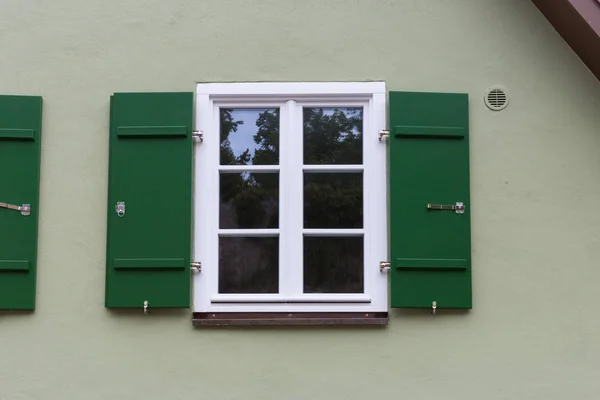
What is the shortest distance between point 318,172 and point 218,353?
118 cm

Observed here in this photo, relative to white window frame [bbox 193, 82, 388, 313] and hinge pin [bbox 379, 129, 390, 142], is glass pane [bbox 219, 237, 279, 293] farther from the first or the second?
hinge pin [bbox 379, 129, 390, 142]

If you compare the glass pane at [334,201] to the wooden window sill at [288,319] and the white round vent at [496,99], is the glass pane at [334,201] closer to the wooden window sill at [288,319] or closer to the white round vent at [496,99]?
the wooden window sill at [288,319]

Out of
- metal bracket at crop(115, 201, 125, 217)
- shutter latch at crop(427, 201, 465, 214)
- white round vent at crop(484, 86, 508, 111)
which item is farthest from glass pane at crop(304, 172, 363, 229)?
metal bracket at crop(115, 201, 125, 217)

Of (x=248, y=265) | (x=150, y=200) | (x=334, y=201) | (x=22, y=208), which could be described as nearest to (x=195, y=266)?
(x=248, y=265)

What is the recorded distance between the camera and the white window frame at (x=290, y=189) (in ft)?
13.2

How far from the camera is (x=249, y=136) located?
416cm

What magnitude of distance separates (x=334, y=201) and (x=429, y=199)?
55 centimetres

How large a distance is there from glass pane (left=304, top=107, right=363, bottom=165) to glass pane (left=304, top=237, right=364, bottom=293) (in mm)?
470

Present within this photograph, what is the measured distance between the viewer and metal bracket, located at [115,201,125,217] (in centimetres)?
396

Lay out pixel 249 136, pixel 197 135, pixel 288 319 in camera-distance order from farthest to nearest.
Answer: pixel 249 136, pixel 197 135, pixel 288 319

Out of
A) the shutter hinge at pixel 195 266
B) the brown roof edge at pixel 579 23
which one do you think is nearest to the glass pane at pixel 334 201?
the shutter hinge at pixel 195 266

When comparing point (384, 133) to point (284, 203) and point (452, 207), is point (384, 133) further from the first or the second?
point (284, 203)

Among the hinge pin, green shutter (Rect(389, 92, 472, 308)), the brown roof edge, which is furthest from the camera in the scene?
the hinge pin

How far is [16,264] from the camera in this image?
394cm
